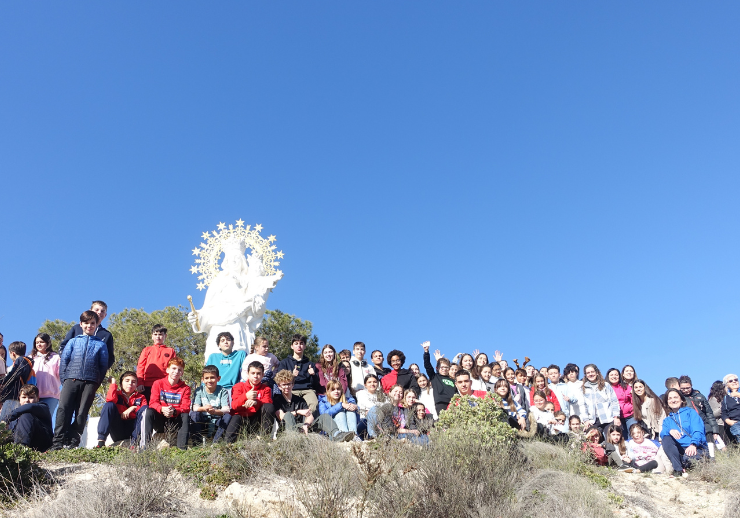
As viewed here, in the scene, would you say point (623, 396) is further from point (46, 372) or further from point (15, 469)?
point (46, 372)

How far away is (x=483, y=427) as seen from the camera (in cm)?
698

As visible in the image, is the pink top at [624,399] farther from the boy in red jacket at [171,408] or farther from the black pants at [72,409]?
the black pants at [72,409]

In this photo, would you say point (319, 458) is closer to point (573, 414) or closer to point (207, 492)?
point (207, 492)

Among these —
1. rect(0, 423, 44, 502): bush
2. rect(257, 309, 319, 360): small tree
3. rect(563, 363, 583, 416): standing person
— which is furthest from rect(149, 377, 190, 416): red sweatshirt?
rect(257, 309, 319, 360): small tree

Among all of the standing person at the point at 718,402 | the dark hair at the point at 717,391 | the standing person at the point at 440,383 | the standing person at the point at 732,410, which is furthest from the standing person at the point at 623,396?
the standing person at the point at 440,383

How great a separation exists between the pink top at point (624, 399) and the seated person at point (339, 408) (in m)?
4.13

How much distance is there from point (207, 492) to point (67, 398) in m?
2.39

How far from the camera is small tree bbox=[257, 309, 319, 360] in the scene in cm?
2302

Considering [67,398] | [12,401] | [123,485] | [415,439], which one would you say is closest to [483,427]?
[415,439]

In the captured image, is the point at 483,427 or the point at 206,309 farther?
the point at 206,309

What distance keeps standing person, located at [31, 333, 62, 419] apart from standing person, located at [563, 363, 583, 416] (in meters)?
7.21

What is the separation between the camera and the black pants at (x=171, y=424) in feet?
24.0

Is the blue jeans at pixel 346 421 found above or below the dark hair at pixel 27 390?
below

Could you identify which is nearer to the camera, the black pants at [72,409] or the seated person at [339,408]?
the black pants at [72,409]
